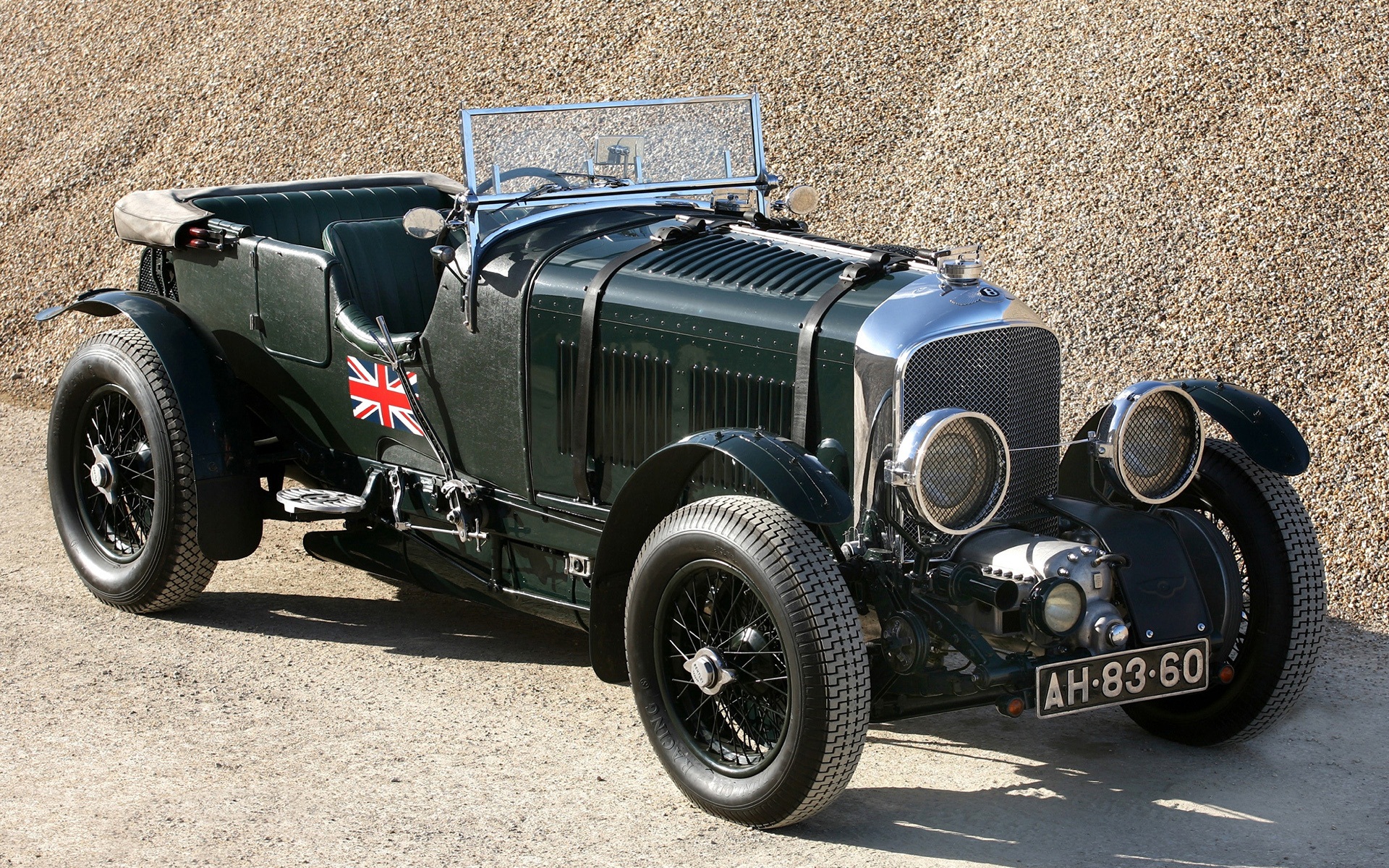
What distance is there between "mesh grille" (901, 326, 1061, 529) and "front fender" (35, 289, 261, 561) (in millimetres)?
2696

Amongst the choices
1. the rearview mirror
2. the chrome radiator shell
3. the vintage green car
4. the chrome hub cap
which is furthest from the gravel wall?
the chrome hub cap

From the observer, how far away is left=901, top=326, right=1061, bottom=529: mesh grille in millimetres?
4184

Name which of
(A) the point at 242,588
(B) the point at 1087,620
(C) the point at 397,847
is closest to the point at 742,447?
(B) the point at 1087,620

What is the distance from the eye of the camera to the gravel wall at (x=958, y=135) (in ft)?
24.6

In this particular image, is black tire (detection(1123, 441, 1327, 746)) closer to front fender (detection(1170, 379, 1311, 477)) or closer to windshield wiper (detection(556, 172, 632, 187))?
front fender (detection(1170, 379, 1311, 477))

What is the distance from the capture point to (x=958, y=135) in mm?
9547

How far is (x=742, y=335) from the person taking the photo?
14.7 ft

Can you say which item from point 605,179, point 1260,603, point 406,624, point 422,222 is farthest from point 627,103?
point 1260,603

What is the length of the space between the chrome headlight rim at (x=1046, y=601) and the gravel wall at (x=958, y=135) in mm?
2488

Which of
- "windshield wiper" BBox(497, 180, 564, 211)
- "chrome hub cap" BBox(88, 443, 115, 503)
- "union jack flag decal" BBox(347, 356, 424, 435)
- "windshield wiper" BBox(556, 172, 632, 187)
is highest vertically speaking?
"windshield wiper" BBox(556, 172, 632, 187)

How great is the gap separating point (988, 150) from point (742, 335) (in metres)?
5.30

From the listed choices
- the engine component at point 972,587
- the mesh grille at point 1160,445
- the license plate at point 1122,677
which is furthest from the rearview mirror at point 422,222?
the license plate at point 1122,677

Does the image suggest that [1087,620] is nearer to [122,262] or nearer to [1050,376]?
[1050,376]

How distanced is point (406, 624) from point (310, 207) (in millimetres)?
2010
